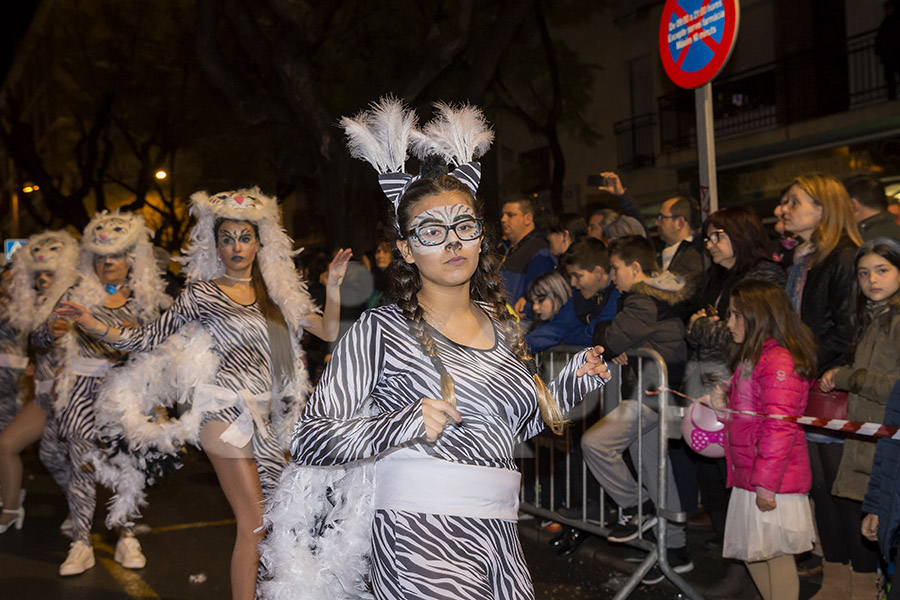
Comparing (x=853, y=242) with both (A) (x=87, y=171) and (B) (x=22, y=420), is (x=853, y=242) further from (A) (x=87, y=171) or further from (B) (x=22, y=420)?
(A) (x=87, y=171)

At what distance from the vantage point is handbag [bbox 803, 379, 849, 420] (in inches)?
181

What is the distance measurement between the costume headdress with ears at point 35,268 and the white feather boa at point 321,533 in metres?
4.86

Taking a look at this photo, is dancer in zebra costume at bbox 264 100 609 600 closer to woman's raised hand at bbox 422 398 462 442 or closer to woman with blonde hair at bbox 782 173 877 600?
woman's raised hand at bbox 422 398 462 442

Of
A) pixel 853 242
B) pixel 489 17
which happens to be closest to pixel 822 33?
pixel 489 17

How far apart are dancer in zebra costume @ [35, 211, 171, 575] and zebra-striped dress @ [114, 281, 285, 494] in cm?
138

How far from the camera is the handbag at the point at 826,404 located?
4594 mm

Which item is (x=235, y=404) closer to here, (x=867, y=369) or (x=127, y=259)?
(x=127, y=259)

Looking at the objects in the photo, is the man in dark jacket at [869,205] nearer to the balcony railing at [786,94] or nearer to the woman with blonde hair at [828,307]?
the woman with blonde hair at [828,307]

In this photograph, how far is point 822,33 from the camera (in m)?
17.0

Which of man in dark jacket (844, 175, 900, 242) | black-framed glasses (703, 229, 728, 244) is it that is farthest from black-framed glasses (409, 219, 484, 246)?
man in dark jacket (844, 175, 900, 242)

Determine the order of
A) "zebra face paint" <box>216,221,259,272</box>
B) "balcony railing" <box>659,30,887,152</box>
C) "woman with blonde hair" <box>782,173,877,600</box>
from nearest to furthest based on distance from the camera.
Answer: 1. "woman with blonde hair" <box>782,173,877,600</box>
2. "zebra face paint" <box>216,221,259,272</box>
3. "balcony railing" <box>659,30,887,152</box>

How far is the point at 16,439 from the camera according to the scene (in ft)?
22.7

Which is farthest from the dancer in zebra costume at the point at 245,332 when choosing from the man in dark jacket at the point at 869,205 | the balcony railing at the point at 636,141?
the balcony railing at the point at 636,141

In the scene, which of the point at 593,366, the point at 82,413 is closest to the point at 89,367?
the point at 82,413
